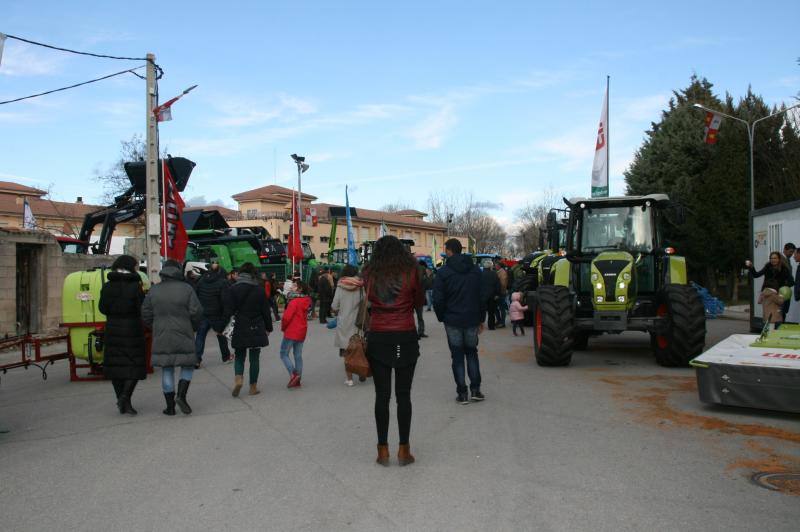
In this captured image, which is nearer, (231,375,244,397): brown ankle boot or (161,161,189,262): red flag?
(231,375,244,397): brown ankle boot

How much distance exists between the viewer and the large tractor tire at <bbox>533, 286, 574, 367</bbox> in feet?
35.4

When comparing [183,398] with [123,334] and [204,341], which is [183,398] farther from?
[204,341]

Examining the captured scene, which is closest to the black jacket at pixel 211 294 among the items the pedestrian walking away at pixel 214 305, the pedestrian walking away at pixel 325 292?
the pedestrian walking away at pixel 214 305

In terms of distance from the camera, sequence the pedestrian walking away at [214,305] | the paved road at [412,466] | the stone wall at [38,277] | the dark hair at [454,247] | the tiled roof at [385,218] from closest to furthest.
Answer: the paved road at [412,466] < the dark hair at [454,247] < the pedestrian walking away at [214,305] < the stone wall at [38,277] < the tiled roof at [385,218]

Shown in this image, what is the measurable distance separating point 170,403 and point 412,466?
3644mm

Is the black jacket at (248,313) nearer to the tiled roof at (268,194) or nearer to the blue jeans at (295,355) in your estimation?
the blue jeans at (295,355)

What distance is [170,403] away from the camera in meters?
8.16

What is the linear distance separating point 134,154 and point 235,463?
1434 inches

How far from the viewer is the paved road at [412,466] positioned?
459 cm

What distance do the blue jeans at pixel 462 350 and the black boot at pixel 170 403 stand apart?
3241 mm

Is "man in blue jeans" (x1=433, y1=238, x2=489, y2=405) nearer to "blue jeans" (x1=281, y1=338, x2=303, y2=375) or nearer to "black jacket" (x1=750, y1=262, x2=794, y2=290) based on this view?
"blue jeans" (x1=281, y1=338, x2=303, y2=375)

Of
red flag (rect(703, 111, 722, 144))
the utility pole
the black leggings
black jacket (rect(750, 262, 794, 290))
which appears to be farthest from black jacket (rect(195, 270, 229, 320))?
red flag (rect(703, 111, 722, 144))

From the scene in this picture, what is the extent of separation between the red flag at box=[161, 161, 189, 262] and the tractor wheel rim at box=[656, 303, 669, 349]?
10.8 metres

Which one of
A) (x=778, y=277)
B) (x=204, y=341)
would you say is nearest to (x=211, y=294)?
(x=204, y=341)
